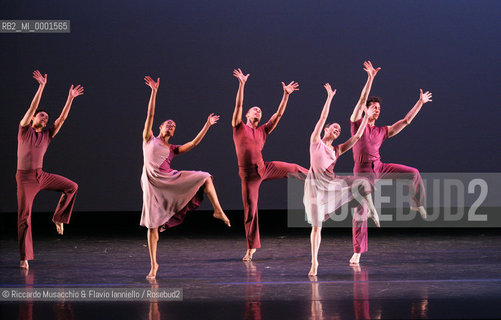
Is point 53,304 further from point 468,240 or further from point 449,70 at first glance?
point 449,70

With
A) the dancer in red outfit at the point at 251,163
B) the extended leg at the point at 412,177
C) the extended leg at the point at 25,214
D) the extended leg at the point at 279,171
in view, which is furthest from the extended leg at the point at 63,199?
the extended leg at the point at 412,177

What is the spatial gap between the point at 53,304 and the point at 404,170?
10.3 feet

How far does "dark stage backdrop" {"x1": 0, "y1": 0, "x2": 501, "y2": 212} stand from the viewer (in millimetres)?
7277

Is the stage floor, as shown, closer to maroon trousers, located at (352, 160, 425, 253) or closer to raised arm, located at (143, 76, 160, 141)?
maroon trousers, located at (352, 160, 425, 253)

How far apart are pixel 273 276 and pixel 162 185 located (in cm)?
107

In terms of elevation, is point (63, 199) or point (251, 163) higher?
point (251, 163)

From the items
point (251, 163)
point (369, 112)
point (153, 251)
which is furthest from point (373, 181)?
point (153, 251)

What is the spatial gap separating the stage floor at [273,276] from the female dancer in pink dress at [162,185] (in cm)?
41

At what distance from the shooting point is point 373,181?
5406mm

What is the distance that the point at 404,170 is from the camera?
18.3ft

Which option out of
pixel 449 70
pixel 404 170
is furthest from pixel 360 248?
pixel 449 70

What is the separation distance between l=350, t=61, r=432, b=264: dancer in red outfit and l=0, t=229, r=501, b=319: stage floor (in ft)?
0.87

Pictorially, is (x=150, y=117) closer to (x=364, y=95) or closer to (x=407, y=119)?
(x=364, y=95)

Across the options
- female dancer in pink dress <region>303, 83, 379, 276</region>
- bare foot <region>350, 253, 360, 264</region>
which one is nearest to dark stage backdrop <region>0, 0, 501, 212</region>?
female dancer in pink dress <region>303, 83, 379, 276</region>
